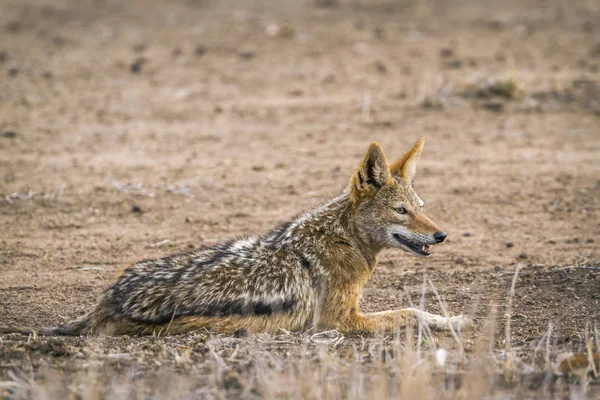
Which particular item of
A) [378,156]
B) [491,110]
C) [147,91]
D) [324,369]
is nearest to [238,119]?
[147,91]

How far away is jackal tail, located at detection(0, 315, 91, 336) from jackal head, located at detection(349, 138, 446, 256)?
94.7 inches

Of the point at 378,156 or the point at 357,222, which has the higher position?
the point at 378,156

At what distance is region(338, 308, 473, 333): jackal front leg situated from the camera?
6395 mm

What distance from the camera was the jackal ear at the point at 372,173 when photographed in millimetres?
6718

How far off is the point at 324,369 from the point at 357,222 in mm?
2154

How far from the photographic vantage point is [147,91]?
13898mm

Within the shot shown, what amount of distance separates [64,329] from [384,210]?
280cm

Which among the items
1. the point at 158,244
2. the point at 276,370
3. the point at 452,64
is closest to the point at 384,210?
the point at 276,370

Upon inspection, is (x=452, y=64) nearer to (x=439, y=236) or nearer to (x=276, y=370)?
(x=439, y=236)

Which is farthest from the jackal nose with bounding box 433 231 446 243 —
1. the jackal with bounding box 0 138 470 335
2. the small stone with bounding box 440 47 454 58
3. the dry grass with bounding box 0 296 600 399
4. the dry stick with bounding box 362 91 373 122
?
the small stone with bounding box 440 47 454 58

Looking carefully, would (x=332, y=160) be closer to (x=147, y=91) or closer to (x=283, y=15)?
(x=147, y=91)

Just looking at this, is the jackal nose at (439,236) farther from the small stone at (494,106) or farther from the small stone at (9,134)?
the small stone at (9,134)

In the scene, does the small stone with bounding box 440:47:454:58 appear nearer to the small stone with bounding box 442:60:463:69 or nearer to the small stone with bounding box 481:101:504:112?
the small stone with bounding box 442:60:463:69

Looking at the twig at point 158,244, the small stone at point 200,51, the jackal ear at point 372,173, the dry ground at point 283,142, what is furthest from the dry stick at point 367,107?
the jackal ear at point 372,173
